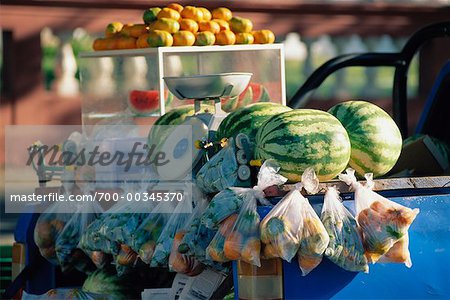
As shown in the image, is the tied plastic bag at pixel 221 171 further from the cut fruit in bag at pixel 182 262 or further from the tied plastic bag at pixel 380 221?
the tied plastic bag at pixel 380 221

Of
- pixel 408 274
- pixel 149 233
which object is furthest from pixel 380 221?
pixel 149 233

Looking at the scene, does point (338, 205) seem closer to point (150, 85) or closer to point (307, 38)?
point (150, 85)

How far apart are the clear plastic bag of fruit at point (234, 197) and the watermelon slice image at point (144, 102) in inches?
97.7

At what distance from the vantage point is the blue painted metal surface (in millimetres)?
3619

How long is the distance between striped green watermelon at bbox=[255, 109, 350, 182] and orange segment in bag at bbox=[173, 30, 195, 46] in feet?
8.35

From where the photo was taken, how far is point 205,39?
248 inches

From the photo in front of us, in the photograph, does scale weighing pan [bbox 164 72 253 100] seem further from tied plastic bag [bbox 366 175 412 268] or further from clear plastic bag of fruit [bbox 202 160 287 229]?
tied plastic bag [bbox 366 175 412 268]

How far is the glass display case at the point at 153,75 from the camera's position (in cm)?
603

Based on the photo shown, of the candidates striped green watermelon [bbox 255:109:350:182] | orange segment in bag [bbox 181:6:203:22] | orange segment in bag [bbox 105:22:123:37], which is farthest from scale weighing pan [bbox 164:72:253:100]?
orange segment in bag [bbox 105:22:123:37]

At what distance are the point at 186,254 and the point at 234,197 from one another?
510 millimetres

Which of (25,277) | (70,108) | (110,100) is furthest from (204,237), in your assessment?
(70,108)

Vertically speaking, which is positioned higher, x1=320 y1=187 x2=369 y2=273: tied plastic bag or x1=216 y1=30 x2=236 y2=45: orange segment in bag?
x1=216 y1=30 x2=236 y2=45: orange segment in bag

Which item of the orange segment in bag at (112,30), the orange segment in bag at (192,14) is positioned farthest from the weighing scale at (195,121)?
the orange segment in bag at (112,30)

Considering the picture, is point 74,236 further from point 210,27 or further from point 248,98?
point 210,27
